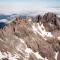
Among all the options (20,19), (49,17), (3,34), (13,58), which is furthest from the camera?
(49,17)

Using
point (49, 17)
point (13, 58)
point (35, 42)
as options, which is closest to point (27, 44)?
point (35, 42)

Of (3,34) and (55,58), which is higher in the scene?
(3,34)

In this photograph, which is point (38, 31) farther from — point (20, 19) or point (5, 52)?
point (5, 52)

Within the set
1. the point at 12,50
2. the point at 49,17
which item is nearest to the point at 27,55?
the point at 12,50

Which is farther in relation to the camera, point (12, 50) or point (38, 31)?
point (38, 31)

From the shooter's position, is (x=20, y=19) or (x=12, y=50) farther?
(x=20, y=19)

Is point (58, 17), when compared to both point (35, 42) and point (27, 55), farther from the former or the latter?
point (27, 55)

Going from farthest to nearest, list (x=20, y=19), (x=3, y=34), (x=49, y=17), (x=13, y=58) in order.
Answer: (x=49, y=17) → (x=20, y=19) → (x=3, y=34) → (x=13, y=58)
